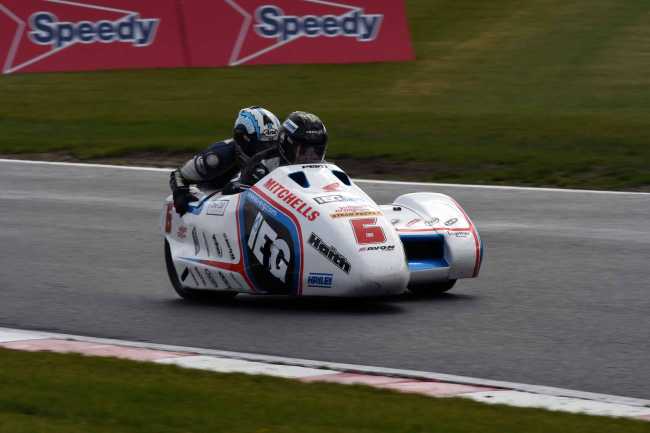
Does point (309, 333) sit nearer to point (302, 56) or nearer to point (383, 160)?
point (383, 160)

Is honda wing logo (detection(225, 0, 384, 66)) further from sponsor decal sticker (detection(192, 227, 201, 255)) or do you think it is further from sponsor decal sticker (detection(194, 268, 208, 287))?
sponsor decal sticker (detection(194, 268, 208, 287))

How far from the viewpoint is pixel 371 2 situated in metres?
24.1

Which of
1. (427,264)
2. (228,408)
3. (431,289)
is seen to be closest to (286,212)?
(427,264)

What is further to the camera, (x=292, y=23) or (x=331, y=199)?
(x=292, y=23)

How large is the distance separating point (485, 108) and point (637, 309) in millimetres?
12162

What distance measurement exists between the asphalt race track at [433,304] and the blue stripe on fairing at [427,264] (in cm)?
27

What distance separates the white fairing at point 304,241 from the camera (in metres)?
9.15

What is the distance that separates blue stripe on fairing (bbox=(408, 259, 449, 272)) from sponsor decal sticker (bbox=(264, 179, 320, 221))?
95cm

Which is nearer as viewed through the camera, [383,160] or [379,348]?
[379,348]

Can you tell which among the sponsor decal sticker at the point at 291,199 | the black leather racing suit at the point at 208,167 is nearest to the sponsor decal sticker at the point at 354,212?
the sponsor decal sticker at the point at 291,199

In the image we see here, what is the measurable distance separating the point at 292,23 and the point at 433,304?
14749 mm

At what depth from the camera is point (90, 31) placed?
912 inches

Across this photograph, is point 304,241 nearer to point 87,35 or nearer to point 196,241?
point 196,241

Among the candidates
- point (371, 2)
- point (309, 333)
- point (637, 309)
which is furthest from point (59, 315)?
point (371, 2)
